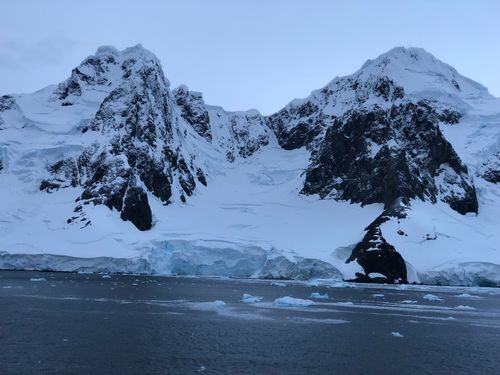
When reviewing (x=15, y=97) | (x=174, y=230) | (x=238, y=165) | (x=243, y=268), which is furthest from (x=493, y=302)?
(x=15, y=97)

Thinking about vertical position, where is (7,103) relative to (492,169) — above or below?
above

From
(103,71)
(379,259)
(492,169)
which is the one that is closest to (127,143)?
(103,71)

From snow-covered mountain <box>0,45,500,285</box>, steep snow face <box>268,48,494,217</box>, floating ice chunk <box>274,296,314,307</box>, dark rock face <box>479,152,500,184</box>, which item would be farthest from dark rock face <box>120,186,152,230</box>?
dark rock face <box>479,152,500,184</box>

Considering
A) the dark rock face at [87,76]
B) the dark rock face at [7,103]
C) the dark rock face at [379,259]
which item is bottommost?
the dark rock face at [379,259]

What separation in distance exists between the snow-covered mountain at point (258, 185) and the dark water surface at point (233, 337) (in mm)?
48594

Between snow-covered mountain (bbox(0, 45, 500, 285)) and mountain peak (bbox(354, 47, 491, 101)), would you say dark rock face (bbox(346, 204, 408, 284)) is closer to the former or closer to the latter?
snow-covered mountain (bbox(0, 45, 500, 285))

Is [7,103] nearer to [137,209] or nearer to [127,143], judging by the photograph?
[127,143]

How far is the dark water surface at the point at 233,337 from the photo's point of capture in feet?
89.6

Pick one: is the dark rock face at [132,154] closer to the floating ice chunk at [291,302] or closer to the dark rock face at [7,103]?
the dark rock face at [7,103]

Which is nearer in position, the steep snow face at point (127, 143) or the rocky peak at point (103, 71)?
the steep snow face at point (127, 143)

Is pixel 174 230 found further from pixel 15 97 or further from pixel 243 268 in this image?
pixel 15 97

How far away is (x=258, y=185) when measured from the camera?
582 feet

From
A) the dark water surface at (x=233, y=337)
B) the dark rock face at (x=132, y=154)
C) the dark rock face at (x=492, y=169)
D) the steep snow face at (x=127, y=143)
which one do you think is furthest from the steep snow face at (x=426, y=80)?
the dark water surface at (x=233, y=337)

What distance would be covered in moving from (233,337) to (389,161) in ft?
382
